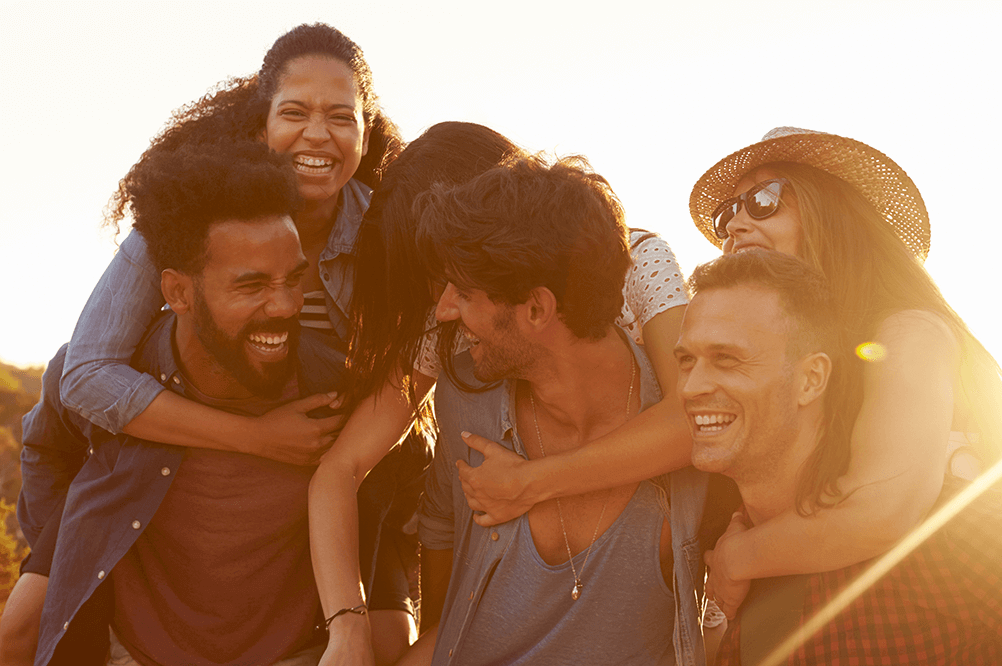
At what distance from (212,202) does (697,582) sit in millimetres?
2426

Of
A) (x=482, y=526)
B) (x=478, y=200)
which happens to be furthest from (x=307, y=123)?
(x=482, y=526)

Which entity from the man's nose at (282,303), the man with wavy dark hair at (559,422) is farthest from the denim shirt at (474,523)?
the man's nose at (282,303)

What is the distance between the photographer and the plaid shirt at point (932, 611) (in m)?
2.70

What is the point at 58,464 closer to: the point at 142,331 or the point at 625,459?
the point at 142,331

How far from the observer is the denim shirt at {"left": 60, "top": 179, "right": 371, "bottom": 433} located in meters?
3.53

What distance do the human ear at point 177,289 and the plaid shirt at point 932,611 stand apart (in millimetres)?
2660

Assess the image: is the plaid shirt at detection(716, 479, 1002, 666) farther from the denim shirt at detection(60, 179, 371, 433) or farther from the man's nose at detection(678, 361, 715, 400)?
the denim shirt at detection(60, 179, 371, 433)

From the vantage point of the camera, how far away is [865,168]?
12.5 feet

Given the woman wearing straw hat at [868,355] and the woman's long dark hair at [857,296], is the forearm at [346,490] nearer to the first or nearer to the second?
the woman wearing straw hat at [868,355]

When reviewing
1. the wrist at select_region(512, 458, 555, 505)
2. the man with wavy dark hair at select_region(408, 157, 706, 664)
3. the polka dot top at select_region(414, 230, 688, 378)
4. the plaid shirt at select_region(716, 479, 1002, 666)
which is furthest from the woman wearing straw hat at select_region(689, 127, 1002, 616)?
the wrist at select_region(512, 458, 555, 505)

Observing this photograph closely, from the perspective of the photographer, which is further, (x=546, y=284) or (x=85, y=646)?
(x=85, y=646)

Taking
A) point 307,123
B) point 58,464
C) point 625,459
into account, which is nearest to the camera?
point 625,459

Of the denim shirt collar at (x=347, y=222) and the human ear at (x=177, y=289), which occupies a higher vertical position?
the denim shirt collar at (x=347, y=222)

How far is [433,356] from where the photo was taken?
3725 mm
